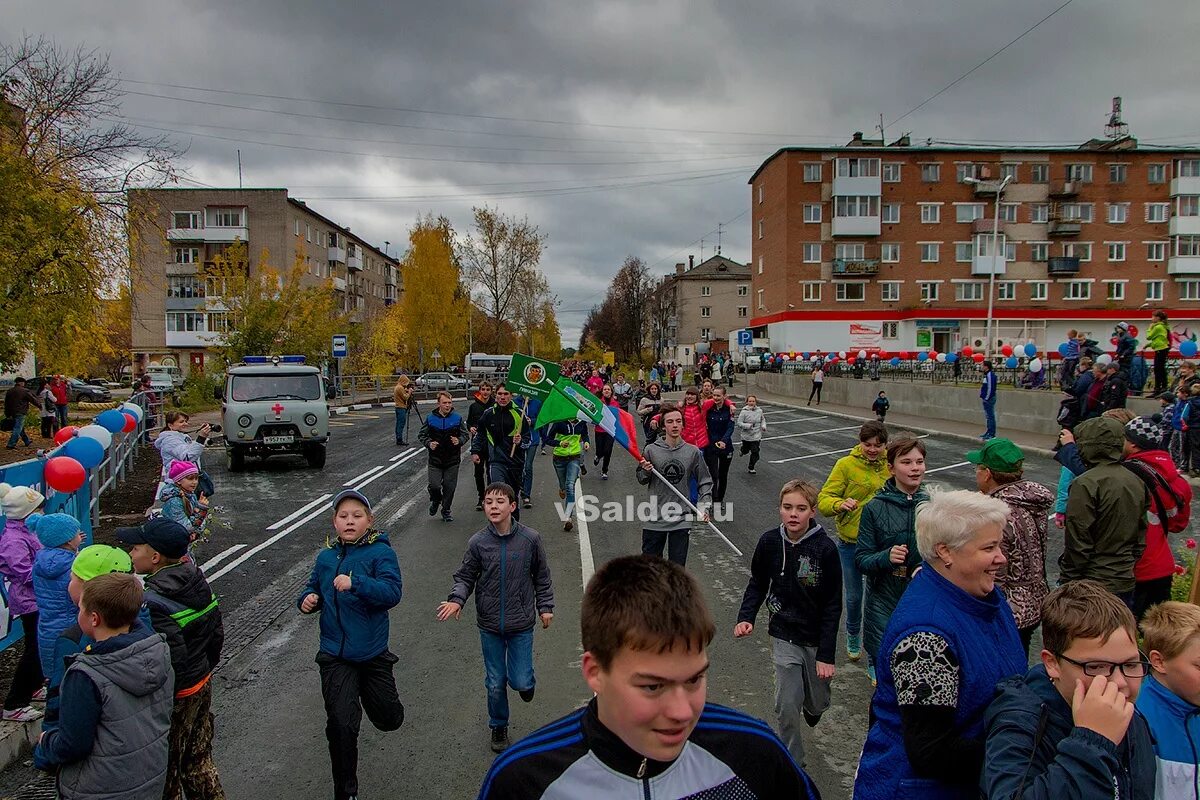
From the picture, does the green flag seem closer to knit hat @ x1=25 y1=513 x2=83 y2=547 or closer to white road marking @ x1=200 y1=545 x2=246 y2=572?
white road marking @ x1=200 y1=545 x2=246 y2=572

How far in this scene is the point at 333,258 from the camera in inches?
2977

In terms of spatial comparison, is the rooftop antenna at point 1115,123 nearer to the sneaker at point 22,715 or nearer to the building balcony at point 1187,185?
the building balcony at point 1187,185

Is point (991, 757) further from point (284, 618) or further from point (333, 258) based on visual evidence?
point (333, 258)

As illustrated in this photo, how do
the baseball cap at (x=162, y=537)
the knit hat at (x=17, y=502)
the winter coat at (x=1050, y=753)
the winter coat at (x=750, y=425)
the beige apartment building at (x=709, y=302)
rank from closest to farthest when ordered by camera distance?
the winter coat at (x=1050, y=753)
the baseball cap at (x=162, y=537)
the knit hat at (x=17, y=502)
the winter coat at (x=750, y=425)
the beige apartment building at (x=709, y=302)

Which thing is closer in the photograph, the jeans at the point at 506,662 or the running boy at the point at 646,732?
the running boy at the point at 646,732

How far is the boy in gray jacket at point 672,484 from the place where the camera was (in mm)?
6852

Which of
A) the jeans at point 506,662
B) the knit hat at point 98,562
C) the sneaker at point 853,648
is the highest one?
the knit hat at point 98,562

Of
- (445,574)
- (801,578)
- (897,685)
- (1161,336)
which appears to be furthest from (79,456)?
(1161,336)

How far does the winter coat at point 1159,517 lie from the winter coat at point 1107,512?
7.7 inches

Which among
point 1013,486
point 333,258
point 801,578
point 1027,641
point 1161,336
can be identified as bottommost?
point 1027,641

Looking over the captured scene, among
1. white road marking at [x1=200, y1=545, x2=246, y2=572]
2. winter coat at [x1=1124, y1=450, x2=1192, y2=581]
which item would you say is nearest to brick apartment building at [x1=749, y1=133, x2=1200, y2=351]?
white road marking at [x1=200, y1=545, x2=246, y2=572]

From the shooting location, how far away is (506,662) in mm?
4875

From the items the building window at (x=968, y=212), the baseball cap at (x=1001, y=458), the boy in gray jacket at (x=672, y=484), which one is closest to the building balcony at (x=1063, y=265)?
the building window at (x=968, y=212)

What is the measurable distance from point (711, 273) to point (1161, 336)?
7477 cm
